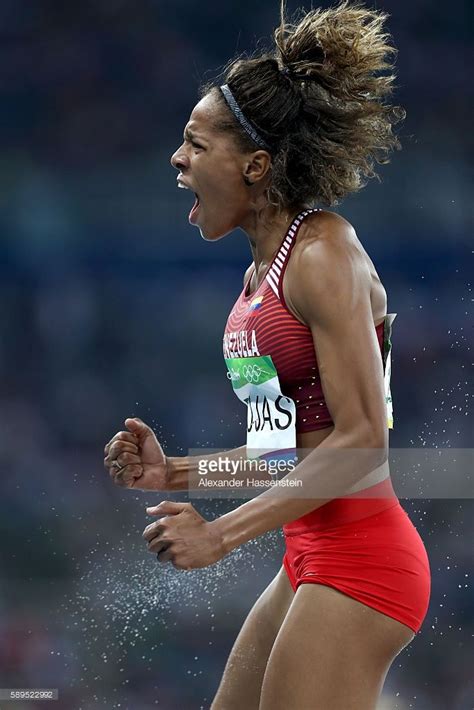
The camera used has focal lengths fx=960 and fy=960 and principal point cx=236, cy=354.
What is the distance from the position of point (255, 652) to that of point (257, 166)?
33.3 inches

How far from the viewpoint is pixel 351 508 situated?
1514 millimetres

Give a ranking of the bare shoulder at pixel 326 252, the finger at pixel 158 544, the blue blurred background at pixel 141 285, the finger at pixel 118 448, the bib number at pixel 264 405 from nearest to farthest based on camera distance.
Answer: the finger at pixel 158 544 < the bare shoulder at pixel 326 252 < the bib number at pixel 264 405 < the finger at pixel 118 448 < the blue blurred background at pixel 141 285

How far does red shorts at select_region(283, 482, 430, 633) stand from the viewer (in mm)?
1471

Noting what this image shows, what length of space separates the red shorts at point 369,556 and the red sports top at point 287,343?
15 centimetres

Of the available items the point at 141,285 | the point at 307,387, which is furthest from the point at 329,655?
the point at 141,285

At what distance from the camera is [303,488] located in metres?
1.40

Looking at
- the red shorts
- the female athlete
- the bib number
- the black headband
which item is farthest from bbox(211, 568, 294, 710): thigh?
the black headband

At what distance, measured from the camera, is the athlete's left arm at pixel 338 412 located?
139 centimetres

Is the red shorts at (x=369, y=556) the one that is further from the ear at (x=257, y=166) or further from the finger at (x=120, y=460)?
the ear at (x=257, y=166)

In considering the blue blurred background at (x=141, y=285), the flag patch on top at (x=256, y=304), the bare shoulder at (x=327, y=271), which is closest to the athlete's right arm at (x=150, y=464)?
the flag patch on top at (x=256, y=304)

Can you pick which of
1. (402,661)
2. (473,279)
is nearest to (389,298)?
(473,279)

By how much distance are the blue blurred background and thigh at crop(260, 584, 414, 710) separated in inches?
62.1

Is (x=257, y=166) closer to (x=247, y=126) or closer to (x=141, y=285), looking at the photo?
(x=247, y=126)

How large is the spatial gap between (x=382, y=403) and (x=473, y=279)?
2006 mm
